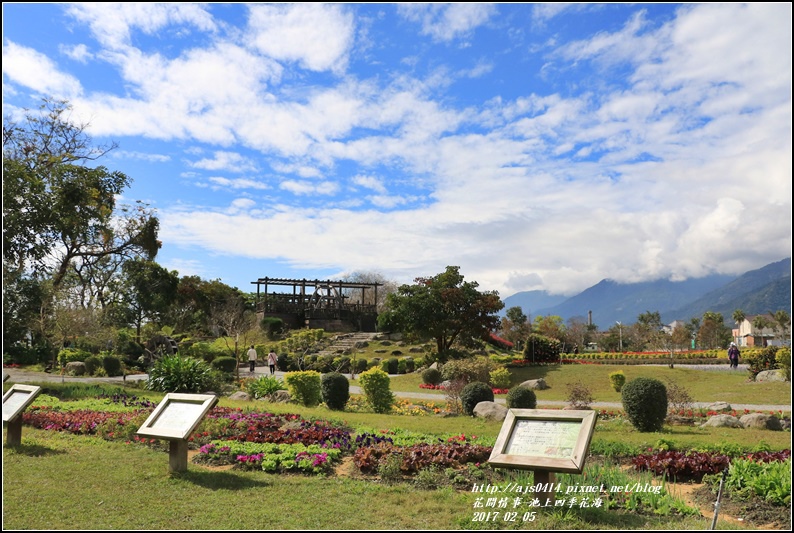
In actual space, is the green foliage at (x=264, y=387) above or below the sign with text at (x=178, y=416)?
below

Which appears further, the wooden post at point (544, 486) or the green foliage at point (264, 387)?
the green foliage at point (264, 387)

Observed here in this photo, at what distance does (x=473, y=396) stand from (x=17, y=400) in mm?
9759

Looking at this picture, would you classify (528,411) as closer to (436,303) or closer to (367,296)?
(436,303)

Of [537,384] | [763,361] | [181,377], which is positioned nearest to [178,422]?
[181,377]

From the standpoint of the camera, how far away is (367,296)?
75062mm

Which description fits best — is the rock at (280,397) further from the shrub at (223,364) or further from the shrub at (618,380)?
the shrub at (618,380)

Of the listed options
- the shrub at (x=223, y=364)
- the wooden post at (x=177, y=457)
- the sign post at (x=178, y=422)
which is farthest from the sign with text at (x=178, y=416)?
the shrub at (x=223, y=364)

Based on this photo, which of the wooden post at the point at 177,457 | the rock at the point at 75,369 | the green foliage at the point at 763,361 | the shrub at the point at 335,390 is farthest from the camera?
the rock at the point at 75,369

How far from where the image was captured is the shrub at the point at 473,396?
15055 mm

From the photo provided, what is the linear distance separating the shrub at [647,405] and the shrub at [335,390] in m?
7.24

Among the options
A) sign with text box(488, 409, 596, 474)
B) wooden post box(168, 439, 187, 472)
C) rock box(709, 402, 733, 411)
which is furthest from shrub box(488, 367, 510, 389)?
sign with text box(488, 409, 596, 474)

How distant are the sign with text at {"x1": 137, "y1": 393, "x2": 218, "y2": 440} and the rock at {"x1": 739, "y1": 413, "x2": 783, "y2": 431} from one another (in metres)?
11.1

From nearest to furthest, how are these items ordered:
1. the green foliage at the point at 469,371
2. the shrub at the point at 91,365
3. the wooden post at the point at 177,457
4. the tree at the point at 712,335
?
the wooden post at the point at 177,457 → the green foliage at the point at 469,371 → the shrub at the point at 91,365 → the tree at the point at 712,335

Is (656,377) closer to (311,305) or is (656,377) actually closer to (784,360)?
(784,360)
